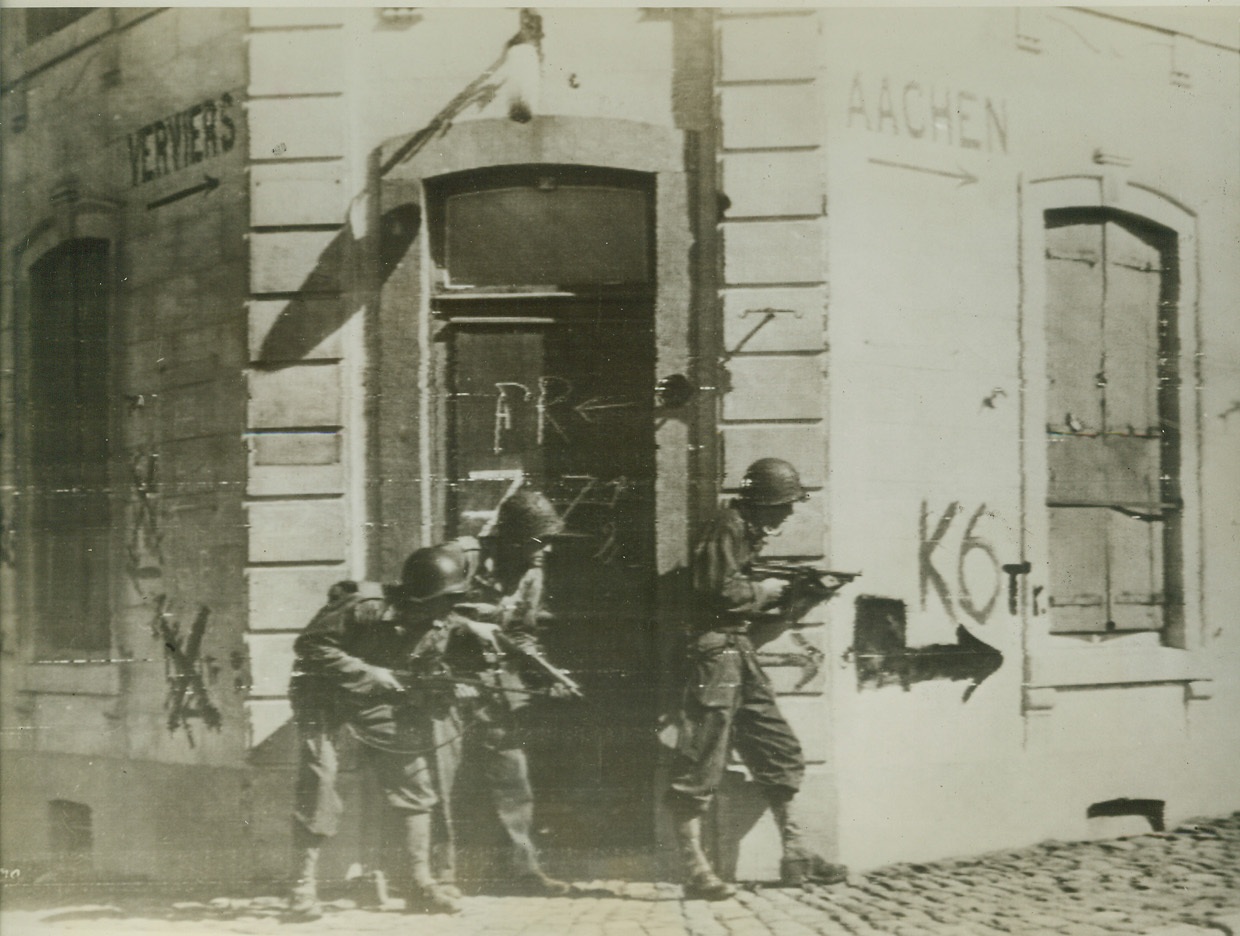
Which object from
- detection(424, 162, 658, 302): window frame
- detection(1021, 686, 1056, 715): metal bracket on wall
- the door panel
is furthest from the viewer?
detection(1021, 686, 1056, 715): metal bracket on wall

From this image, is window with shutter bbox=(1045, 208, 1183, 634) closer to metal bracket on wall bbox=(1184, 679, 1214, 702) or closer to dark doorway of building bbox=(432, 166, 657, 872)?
metal bracket on wall bbox=(1184, 679, 1214, 702)

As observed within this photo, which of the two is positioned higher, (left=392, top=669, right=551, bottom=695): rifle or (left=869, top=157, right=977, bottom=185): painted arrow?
(left=869, top=157, right=977, bottom=185): painted arrow

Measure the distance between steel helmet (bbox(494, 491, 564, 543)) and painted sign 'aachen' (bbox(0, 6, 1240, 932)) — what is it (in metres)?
0.02

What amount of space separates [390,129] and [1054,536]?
373 centimetres

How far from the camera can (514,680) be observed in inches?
193

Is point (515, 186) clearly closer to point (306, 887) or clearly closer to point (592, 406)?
point (592, 406)

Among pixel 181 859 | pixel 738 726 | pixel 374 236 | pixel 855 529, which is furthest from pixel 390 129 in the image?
pixel 181 859

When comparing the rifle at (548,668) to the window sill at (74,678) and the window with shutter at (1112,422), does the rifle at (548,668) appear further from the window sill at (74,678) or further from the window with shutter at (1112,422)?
the window with shutter at (1112,422)

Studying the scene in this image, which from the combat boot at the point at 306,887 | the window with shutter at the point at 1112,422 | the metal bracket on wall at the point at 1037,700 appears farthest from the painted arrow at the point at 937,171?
the combat boot at the point at 306,887

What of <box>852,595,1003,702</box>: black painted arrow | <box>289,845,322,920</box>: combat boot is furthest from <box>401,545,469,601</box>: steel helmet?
<box>852,595,1003,702</box>: black painted arrow

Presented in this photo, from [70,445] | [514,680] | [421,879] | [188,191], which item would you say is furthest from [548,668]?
[188,191]

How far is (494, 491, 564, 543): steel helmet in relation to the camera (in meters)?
4.95

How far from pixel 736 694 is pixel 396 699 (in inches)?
59.7

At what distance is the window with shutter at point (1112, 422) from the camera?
5504 millimetres
